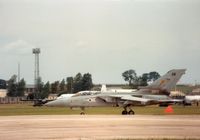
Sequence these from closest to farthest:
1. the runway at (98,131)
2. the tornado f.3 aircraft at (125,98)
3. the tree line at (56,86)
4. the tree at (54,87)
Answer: the runway at (98,131) → the tornado f.3 aircraft at (125,98) → the tree line at (56,86) → the tree at (54,87)

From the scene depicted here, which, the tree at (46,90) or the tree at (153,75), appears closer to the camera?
the tree at (46,90)

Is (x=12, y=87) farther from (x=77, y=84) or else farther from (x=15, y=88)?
(x=77, y=84)

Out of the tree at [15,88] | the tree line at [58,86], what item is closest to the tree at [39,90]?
the tree line at [58,86]

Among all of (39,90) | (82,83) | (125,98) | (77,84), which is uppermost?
(82,83)

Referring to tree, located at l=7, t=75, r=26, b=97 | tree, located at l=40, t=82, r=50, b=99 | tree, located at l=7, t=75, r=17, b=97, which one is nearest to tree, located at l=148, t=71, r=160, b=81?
tree, located at l=40, t=82, r=50, b=99

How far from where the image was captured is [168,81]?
42.2 meters

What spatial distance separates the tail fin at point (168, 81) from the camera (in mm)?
41375

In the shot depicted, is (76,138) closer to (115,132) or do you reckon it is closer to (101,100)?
(115,132)

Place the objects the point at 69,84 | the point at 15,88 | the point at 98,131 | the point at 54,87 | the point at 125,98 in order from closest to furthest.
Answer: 1. the point at 98,131
2. the point at 125,98
3. the point at 69,84
4. the point at 54,87
5. the point at 15,88

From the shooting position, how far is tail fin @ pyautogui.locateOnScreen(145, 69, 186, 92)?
41375 millimetres

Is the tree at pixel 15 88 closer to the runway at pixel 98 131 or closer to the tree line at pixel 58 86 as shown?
the tree line at pixel 58 86

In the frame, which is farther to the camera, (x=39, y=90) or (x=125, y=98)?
(x=39, y=90)

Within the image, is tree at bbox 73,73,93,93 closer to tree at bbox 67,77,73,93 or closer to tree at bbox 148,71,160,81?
tree at bbox 67,77,73,93

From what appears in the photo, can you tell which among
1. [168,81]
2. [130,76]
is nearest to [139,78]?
[130,76]
